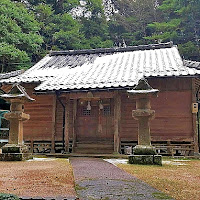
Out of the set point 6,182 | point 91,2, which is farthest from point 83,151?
point 91,2

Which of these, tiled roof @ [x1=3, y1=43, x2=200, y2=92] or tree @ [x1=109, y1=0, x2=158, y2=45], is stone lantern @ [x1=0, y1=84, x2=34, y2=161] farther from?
tree @ [x1=109, y1=0, x2=158, y2=45]

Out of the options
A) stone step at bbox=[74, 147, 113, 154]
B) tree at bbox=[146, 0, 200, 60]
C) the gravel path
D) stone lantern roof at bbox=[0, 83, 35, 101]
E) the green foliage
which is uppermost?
tree at bbox=[146, 0, 200, 60]

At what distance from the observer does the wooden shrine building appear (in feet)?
36.3

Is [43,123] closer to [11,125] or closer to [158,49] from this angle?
[11,125]

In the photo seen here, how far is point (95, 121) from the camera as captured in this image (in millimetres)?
12430

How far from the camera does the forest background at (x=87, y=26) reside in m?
19.2

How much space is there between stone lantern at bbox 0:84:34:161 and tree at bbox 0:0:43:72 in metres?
9.97

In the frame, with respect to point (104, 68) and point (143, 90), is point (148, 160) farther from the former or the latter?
point (104, 68)

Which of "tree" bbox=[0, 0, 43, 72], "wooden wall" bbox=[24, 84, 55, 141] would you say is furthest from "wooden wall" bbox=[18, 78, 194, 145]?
"tree" bbox=[0, 0, 43, 72]

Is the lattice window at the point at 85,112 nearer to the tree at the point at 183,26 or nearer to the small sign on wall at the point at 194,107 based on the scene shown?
the small sign on wall at the point at 194,107

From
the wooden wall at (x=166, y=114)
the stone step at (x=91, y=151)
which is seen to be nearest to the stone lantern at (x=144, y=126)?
the wooden wall at (x=166, y=114)

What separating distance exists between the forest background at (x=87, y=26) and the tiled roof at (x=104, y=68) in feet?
10.9

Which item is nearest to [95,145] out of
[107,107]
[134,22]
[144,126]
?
[107,107]

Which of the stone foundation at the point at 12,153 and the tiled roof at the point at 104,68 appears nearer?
the stone foundation at the point at 12,153
